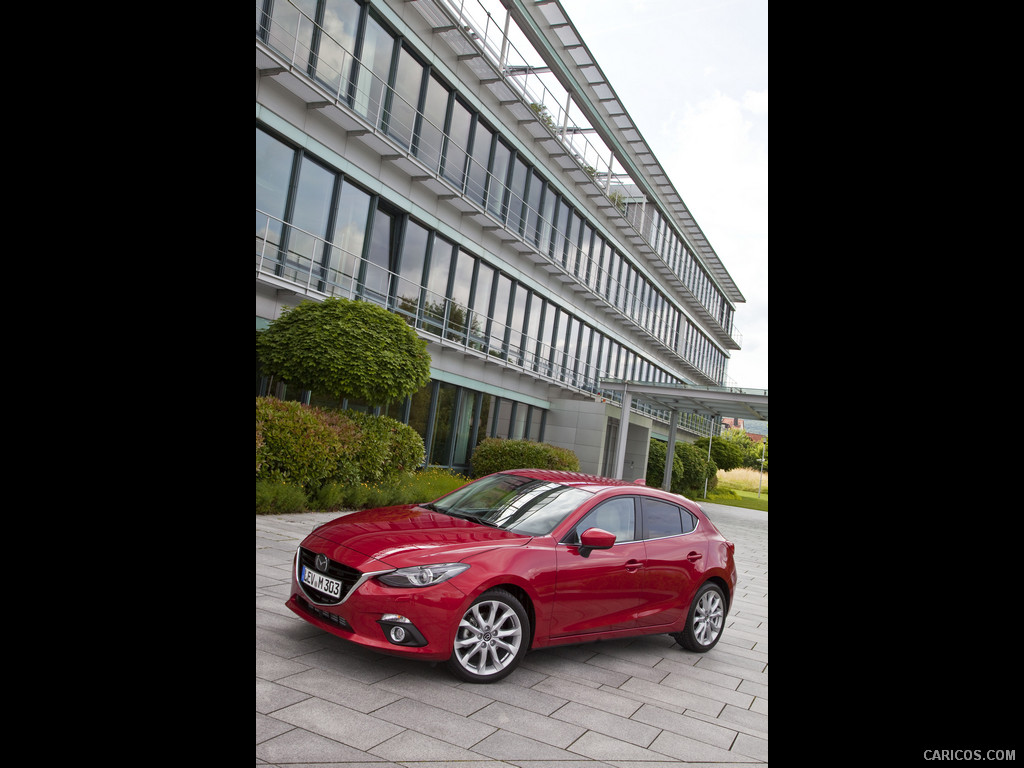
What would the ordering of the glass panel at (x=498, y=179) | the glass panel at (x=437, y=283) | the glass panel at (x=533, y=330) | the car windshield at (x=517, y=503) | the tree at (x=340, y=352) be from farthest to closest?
the glass panel at (x=533, y=330)
the glass panel at (x=498, y=179)
the glass panel at (x=437, y=283)
the tree at (x=340, y=352)
the car windshield at (x=517, y=503)

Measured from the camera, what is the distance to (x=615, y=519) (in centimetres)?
629

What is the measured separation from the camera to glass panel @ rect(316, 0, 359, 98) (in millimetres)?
15734

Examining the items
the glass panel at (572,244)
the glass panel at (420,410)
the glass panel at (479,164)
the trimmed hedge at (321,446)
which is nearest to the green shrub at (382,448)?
the trimmed hedge at (321,446)

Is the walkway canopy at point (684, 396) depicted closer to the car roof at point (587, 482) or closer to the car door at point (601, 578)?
the car roof at point (587, 482)

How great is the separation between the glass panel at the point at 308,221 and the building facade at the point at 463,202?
4 cm

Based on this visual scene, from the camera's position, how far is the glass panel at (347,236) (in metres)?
16.7

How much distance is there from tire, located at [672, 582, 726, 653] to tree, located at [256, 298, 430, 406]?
7609 millimetres

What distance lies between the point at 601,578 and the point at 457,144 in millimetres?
17358

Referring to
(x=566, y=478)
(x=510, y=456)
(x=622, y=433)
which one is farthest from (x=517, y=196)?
(x=566, y=478)

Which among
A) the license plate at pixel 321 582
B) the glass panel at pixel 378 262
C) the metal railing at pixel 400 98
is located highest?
the metal railing at pixel 400 98

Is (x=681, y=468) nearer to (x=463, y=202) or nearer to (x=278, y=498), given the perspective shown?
(x=463, y=202)
